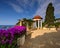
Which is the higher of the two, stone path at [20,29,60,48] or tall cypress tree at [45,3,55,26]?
tall cypress tree at [45,3,55,26]

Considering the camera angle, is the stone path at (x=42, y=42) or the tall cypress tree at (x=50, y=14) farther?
the tall cypress tree at (x=50, y=14)

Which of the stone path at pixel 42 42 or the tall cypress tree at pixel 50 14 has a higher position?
the tall cypress tree at pixel 50 14

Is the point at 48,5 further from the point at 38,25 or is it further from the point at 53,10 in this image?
the point at 38,25

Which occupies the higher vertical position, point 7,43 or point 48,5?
point 48,5

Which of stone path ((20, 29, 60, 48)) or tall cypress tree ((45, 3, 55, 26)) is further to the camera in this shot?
tall cypress tree ((45, 3, 55, 26))

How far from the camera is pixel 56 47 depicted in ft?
29.7

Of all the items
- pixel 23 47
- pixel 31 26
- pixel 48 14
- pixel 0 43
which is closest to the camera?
pixel 0 43

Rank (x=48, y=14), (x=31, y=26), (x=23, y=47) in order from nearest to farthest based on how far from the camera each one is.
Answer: (x=23, y=47) → (x=31, y=26) → (x=48, y=14)

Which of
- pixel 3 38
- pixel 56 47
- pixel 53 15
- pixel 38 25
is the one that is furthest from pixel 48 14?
pixel 3 38

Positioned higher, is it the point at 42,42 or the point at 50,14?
the point at 50,14

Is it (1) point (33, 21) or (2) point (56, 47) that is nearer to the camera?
(2) point (56, 47)

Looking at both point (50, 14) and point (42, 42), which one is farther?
point (50, 14)

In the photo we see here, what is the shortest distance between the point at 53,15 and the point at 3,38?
31.8 m

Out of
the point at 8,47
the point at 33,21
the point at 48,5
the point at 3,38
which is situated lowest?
the point at 8,47
